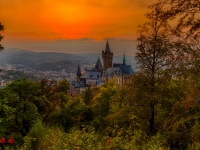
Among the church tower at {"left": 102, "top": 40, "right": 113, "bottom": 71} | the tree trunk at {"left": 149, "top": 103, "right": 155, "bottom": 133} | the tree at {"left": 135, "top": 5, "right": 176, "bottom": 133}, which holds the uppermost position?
the church tower at {"left": 102, "top": 40, "right": 113, "bottom": 71}

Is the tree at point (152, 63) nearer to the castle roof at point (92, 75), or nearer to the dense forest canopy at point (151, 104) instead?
the dense forest canopy at point (151, 104)

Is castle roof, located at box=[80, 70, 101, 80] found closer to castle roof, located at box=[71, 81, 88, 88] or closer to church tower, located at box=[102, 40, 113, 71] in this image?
castle roof, located at box=[71, 81, 88, 88]

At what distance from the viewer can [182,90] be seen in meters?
14.4

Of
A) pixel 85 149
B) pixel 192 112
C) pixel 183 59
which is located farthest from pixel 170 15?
Answer: pixel 85 149

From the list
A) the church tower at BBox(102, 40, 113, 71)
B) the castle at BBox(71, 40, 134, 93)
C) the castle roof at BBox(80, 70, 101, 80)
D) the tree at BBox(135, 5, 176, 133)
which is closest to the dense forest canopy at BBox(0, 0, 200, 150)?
the tree at BBox(135, 5, 176, 133)

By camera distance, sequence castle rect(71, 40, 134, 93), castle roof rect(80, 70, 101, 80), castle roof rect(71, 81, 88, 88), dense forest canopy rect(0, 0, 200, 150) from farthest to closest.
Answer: castle roof rect(80, 70, 101, 80) → castle roof rect(71, 81, 88, 88) → castle rect(71, 40, 134, 93) → dense forest canopy rect(0, 0, 200, 150)

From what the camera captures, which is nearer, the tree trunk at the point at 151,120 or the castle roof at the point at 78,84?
the tree trunk at the point at 151,120

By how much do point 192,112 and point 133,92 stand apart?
5735 mm

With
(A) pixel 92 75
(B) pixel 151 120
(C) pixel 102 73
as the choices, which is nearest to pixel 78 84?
(A) pixel 92 75

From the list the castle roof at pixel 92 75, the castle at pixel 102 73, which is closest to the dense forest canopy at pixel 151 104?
the castle at pixel 102 73

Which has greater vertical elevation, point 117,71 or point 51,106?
point 117,71

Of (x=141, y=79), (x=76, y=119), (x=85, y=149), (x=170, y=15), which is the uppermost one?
(x=170, y=15)

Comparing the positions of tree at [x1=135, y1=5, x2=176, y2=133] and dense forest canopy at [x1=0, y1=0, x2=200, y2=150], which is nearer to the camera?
dense forest canopy at [x1=0, y1=0, x2=200, y2=150]

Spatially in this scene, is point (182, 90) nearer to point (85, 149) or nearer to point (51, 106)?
point (85, 149)
